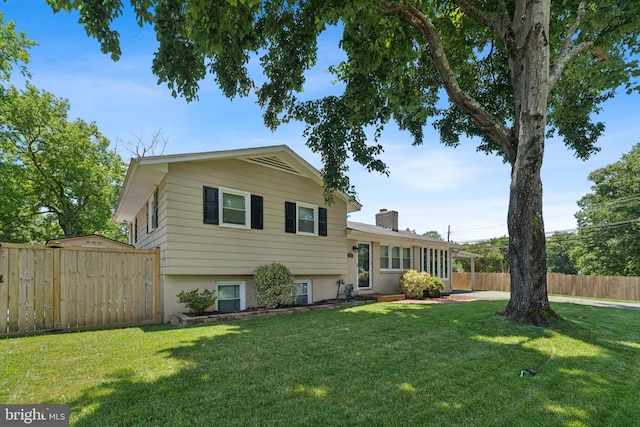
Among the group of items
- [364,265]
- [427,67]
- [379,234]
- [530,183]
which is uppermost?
[427,67]

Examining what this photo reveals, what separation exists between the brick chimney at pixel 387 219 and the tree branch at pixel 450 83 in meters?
10.2

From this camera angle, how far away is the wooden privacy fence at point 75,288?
6.75m

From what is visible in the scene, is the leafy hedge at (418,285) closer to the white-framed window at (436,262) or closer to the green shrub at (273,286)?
the white-framed window at (436,262)

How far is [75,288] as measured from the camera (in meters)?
7.45

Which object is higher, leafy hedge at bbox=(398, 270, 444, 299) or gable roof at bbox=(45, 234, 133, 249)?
gable roof at bbox=(45, 234, 133, 249)

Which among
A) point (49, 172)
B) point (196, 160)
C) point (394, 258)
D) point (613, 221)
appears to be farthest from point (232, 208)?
point (613, 221)

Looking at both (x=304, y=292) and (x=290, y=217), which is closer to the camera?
(x=290, y=217)

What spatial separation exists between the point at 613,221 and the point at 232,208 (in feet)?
101

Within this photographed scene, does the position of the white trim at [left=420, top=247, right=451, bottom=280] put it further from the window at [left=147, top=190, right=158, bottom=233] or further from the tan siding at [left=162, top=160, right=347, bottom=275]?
the window at [left=147, top=190, right=158, bottom=233]

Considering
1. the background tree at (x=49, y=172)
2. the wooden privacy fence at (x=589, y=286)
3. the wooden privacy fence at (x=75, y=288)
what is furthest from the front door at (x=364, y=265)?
the background tree at (x=49, y=172)

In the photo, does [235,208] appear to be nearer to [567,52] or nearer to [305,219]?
[305,219]

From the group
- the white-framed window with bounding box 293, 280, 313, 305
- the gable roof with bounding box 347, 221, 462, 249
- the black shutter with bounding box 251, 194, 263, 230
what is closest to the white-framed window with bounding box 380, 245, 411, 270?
the gable roof with bounding box 347, 221, 462, 249

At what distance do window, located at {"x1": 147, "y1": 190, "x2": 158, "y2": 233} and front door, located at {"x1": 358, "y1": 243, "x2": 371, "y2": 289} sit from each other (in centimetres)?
779

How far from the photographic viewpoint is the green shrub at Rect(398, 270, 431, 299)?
13836 millimetres
